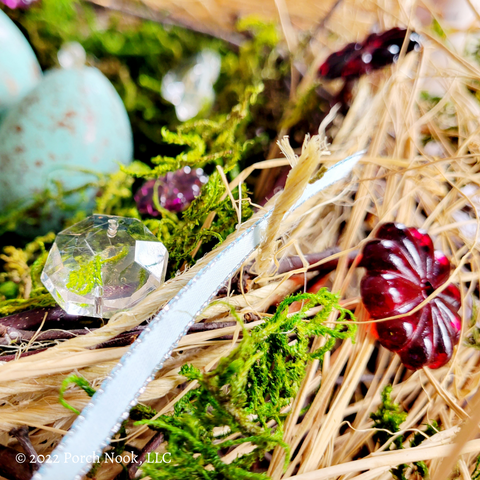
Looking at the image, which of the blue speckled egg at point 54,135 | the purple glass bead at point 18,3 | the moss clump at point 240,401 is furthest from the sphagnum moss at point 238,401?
the purple glass bead at point 18,3

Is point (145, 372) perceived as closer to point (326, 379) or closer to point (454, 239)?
point (326, 379)

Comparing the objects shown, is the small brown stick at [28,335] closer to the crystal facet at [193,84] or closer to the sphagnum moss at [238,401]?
the sphagnum moss at [238,401]

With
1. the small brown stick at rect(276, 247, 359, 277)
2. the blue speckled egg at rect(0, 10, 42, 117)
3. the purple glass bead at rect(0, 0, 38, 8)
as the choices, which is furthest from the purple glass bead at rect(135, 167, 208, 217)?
the purple glass bead at rect(0, 0, 38, 8)

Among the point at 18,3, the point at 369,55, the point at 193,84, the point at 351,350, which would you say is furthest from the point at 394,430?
the point at 18,3

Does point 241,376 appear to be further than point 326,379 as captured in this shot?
No

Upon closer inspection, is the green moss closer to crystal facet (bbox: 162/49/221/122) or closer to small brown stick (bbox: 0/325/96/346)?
small brown stick (bbox: 0/325/96/346)

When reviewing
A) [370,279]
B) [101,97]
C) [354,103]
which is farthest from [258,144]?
[370,279]
